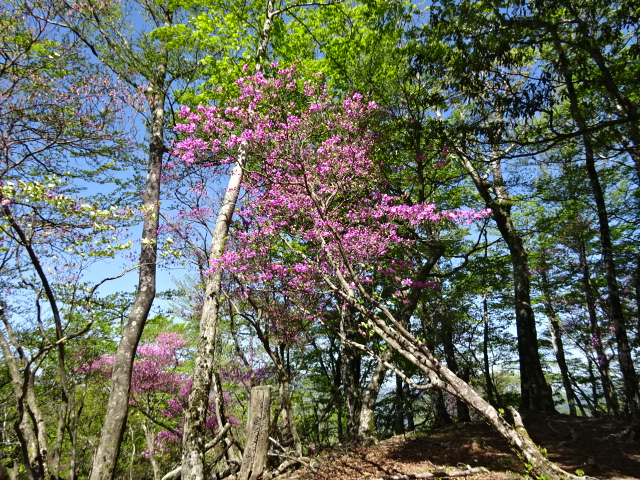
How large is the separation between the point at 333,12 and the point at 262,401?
470 inches

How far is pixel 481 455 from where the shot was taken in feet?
20.2

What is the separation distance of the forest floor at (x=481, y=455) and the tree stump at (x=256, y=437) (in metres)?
1.56

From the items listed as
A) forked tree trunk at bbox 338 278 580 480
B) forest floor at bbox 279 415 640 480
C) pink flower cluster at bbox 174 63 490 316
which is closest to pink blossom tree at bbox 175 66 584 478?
pink flower cluster at bbox 174 63 490 316

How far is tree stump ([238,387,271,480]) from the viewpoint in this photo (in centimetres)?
475

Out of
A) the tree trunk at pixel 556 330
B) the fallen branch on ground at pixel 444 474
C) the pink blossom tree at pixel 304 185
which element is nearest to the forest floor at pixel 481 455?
the fallen branch on ground at pixel 444 474

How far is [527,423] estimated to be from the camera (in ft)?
28.6

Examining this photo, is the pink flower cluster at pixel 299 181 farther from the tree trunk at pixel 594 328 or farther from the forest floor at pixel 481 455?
the tree trunk at pixel 594 328

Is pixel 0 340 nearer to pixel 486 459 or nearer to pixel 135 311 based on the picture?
pixel 135 311

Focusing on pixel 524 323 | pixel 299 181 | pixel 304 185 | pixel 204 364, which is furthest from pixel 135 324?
pixel 524 323

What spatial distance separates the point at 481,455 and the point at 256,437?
13.6 feet

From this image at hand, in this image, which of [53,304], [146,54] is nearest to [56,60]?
[146,54]

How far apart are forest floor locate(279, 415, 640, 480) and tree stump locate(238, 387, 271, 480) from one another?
5.13 feet

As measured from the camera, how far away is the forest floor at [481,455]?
5.40 meters

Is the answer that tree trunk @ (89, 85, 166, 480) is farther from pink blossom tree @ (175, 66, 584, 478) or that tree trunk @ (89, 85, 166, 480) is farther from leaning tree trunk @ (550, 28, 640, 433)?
leaning tree trunk @ (550, 28, 640, 433)
